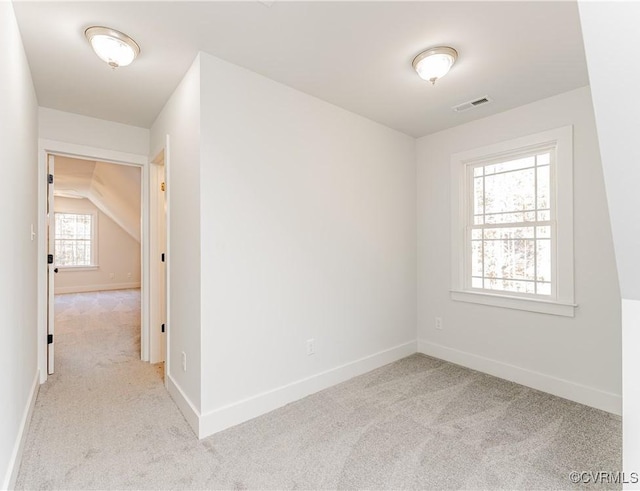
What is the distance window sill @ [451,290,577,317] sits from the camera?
8.62 ft

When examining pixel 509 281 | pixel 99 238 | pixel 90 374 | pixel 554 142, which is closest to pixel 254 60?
pixel 554 142

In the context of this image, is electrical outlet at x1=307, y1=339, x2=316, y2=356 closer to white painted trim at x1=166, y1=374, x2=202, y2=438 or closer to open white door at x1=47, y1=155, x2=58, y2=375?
white painted trim at x1=166, y1=374, x2=202, y2=438

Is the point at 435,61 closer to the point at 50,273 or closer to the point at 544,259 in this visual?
the point at 544,259

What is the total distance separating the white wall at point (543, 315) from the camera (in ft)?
8.00

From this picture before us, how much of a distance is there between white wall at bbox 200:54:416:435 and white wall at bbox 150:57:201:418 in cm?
9

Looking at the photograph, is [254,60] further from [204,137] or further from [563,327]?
[563,327]

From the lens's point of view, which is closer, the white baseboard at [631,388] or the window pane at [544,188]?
the white baseboard at [631,388]

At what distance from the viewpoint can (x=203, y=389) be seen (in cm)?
207

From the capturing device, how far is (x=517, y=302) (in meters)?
2.89

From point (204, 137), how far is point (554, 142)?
108 inches

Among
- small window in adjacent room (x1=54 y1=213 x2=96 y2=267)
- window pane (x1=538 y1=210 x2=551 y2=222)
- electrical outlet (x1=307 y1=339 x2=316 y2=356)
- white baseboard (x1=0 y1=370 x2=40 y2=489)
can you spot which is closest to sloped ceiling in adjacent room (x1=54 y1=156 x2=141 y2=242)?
small window in adjacent room (x1=54 y1=213 x2=96 y2=267)

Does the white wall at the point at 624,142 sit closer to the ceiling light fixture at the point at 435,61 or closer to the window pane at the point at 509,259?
the ceiling light fixture at the point at 435,61

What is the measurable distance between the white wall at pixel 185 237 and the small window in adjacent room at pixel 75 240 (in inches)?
282

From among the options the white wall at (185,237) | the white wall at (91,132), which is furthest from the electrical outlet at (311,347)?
the white wall at (91,132)
